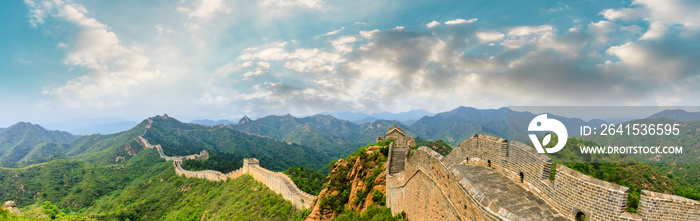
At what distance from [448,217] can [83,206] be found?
98655 mm

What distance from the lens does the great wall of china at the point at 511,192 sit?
539cm

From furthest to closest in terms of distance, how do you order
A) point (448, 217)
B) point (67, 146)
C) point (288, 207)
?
point (67, 146) < point (288, 207) < point (448, 217)

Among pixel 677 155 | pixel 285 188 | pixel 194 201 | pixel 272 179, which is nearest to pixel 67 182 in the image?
pixel 194 201

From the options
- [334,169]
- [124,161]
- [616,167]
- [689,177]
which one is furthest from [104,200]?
[689,177]

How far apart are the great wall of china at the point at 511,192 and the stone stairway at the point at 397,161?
3395 mm

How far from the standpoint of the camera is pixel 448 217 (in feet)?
27.0

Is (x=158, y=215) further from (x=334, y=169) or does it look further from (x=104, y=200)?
(x=334, y=169)

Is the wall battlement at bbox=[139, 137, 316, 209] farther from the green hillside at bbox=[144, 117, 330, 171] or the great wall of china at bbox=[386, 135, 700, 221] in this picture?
the green hillside at bbox=[144, 117, 330, 171]

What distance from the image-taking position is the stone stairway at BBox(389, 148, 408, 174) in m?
17.0

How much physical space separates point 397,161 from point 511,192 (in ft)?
30.9

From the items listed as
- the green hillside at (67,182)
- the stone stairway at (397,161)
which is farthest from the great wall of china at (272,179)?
the green hillside at (67,182)

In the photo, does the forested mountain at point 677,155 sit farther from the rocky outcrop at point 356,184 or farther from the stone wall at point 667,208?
the stone wall at point 667,208

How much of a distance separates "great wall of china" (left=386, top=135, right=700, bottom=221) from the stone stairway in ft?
11.1

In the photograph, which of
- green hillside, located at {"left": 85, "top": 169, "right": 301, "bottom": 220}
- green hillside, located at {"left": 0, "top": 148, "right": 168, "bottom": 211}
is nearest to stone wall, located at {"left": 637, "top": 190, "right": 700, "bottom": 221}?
green hillside, located at {"left": 85, "top": 169, "right": 301, "bottom": 220}
